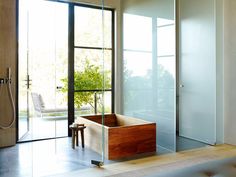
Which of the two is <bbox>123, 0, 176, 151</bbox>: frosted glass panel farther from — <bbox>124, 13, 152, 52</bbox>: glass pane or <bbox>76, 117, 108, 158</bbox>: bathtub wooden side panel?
<bbox>76, 117, 108, 158</bbox>: bathtub wooden side panel

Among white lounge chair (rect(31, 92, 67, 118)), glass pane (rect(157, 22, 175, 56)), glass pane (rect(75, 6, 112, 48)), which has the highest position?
glass pane (rect(75, 6, 112, 48))

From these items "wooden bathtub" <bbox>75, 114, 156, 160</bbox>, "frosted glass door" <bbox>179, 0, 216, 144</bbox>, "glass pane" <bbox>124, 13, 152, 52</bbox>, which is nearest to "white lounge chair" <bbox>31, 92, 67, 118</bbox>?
"wooden bathtub" <bbox>75, 114, 156, 160</bbox>

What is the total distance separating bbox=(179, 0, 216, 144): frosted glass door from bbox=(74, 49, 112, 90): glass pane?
160 centimetres

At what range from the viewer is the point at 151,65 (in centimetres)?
427

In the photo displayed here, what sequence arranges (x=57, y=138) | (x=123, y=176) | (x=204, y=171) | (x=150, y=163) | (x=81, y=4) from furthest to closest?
(x=81, y=4) < (x=57, y=138) < (x=150, y=163) < (x=123, y=176) < (x=204, y=171)

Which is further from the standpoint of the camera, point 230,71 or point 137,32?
point 137,32

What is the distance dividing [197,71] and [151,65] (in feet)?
2.73

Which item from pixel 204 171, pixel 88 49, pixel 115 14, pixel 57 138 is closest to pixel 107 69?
pixel 88 49

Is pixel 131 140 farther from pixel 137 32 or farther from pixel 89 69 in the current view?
pixel 137 32

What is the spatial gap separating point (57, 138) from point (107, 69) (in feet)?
5.72

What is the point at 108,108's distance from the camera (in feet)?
16.8

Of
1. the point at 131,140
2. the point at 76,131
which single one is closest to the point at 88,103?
the point at 76,131

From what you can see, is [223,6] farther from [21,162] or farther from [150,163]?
[21,162]

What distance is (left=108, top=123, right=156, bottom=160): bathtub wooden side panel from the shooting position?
3.35 metres
